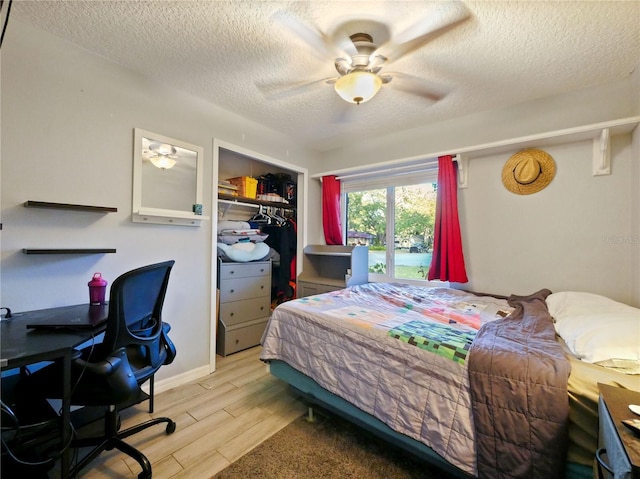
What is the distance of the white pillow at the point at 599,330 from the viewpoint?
41.4 inches

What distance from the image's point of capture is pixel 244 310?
298 cm

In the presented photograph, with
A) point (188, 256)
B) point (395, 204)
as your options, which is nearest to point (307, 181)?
point (395, 204)

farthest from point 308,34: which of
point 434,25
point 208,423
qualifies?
point 208,423

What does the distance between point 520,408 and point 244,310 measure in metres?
2.53

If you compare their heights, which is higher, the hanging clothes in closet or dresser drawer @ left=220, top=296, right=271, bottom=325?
the hanging clothes in closet

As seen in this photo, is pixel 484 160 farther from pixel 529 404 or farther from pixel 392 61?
pixel 529 404

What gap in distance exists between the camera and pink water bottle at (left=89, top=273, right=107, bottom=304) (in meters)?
1.67

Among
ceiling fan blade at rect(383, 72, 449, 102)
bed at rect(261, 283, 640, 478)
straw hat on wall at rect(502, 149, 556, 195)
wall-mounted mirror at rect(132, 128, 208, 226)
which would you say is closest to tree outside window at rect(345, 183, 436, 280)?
straw hat on wall at rect(502, 149, 556, 195)

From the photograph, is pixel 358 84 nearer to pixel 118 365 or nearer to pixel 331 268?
pixel 118 365

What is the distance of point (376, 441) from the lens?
5.30 ft

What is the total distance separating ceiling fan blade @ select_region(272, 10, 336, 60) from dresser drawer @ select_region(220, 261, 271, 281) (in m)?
2.07

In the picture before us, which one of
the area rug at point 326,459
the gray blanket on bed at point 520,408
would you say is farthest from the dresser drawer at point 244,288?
the gray blanket on bed at point 520,408

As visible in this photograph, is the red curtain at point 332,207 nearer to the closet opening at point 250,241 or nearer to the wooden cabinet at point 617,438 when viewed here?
the closet opening at point 250,241

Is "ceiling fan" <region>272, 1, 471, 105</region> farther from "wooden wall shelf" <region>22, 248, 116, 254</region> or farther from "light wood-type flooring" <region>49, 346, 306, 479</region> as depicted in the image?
"light wood-type flooring" <region>49, 346, 306, 479</region>
